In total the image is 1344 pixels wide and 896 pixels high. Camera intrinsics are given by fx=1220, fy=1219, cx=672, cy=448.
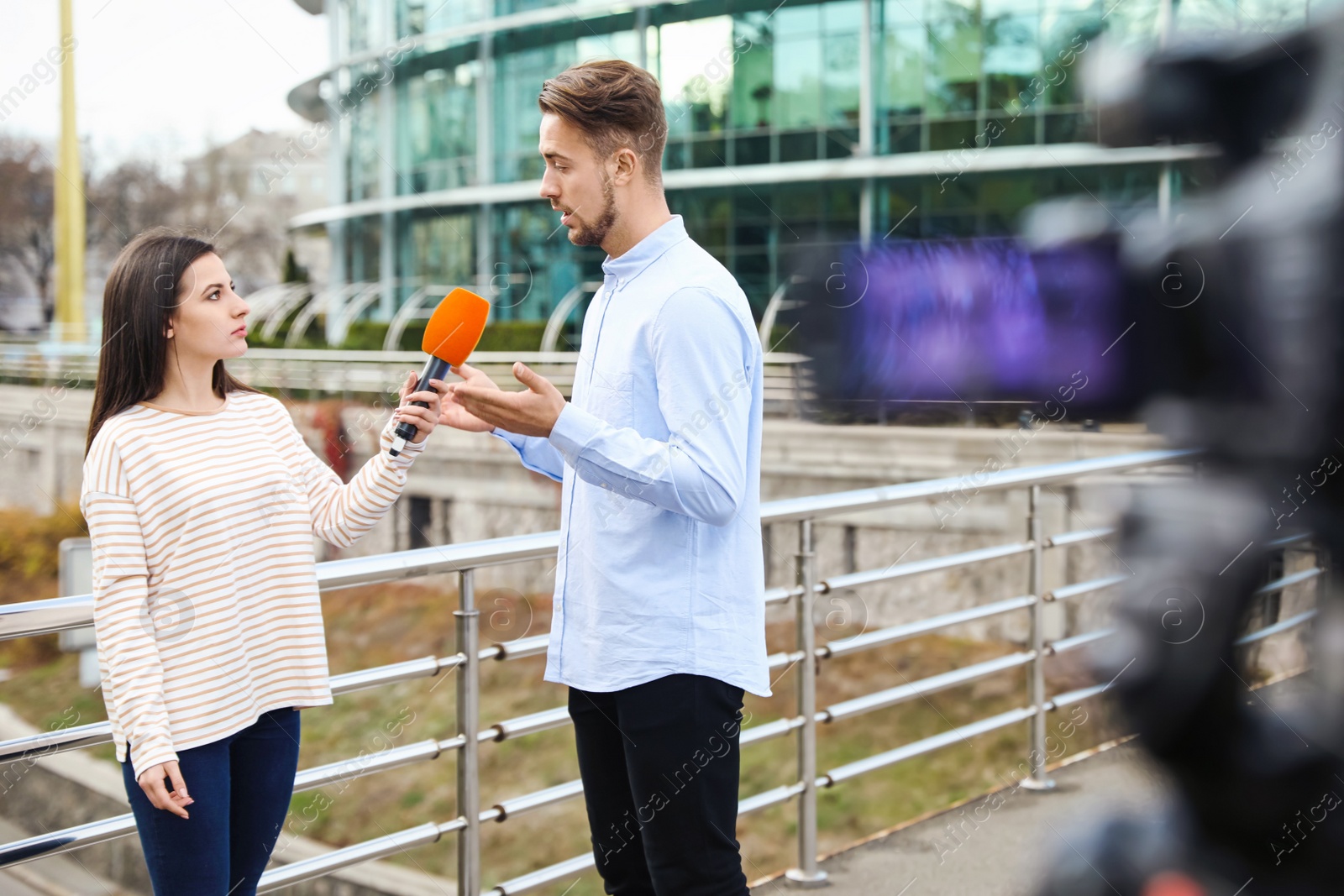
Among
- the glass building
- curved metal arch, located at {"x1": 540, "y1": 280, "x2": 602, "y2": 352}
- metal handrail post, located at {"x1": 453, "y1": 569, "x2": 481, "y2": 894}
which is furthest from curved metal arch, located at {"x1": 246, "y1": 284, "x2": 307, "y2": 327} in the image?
metal handrail post, located at {"x1": 453, "y1": 569, "x2": 481, "y2": 894}

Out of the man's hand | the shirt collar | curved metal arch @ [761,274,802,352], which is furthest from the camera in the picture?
curved metal arch @ [761,274,802,352]

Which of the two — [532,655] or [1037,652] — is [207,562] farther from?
[1037,652]

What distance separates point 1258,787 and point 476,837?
2228 mm

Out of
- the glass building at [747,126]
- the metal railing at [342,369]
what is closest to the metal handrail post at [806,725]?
the metal railing at [342,369]

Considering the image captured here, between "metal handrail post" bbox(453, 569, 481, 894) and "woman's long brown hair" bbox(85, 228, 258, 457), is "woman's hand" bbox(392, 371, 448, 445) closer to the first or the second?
"woman's long brown hair" bbox(85, 228, 258, 457)

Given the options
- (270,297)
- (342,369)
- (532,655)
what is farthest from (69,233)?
(532,655)

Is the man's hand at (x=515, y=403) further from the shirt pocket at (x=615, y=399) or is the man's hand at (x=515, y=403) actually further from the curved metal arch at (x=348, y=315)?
the curved metal arch at (x=348, y=315)

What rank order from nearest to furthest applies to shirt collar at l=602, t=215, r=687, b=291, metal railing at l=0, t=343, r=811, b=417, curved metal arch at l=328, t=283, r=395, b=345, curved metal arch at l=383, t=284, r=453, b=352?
shirt collar at l=602, t=215, r=687, b=291
metal railing at l=0, t=343, r=811, b=417
curved metal arch at l=383, t=284, r=453, b=352
curved metal arch at l=328, t=283, r=395, b=345

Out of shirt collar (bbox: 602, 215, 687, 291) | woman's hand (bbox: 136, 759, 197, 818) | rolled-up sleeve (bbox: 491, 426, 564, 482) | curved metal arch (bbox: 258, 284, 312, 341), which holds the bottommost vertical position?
woman's hand (bbox: 136, 759, 197, 818)

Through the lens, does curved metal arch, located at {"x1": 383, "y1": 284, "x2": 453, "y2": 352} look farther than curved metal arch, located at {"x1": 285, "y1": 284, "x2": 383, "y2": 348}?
No

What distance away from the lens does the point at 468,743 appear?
2609 mm

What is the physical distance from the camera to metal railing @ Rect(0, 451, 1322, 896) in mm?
1919

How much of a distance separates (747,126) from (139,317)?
69.0 ft

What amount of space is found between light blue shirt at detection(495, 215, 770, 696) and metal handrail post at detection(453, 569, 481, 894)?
698 mm
